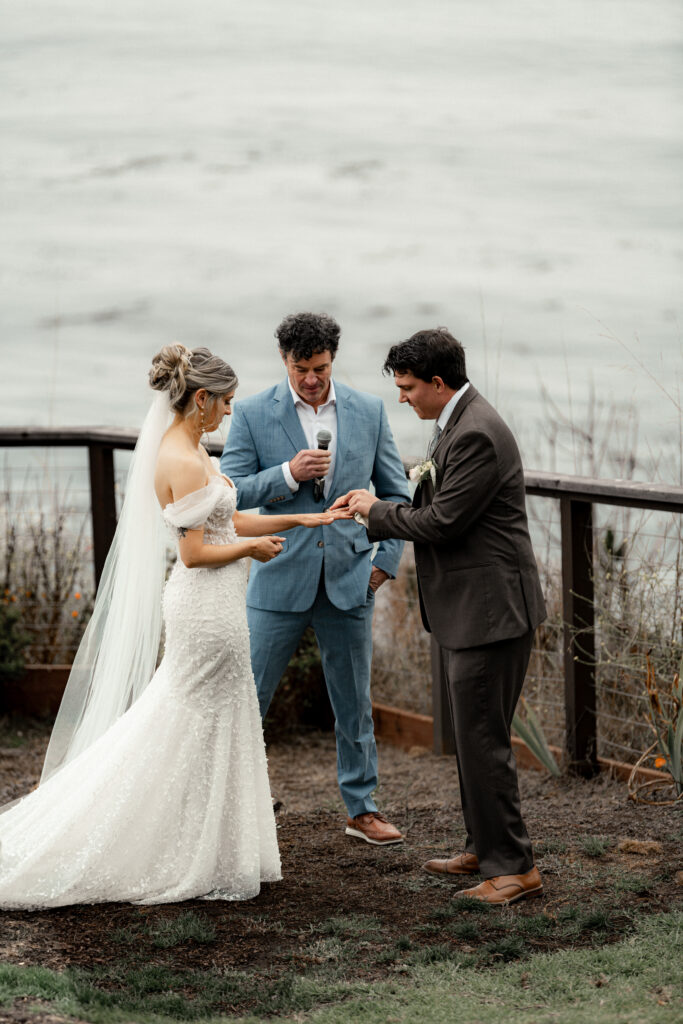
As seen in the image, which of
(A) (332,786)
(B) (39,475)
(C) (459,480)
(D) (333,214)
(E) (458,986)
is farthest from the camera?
(D) (333,214)

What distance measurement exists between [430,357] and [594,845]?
206 cm

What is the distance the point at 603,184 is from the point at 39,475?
8.51 m

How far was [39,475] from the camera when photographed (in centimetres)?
742

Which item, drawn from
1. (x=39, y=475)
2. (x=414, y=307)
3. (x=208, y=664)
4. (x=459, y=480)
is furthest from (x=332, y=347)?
(x=414, y=307)

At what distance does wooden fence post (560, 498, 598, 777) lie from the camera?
5.54 m

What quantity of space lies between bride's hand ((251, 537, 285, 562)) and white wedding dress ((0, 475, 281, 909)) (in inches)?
4.4

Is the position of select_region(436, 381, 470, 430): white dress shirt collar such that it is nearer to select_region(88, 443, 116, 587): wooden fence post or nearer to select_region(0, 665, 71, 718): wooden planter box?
select_region(88, 443, 116, 587): wooden fence post

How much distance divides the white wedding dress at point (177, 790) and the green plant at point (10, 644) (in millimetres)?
2526

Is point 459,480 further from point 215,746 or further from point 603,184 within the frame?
point 603,184

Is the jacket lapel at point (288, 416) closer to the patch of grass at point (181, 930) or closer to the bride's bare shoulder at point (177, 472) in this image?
the bride's bare shoulder at point (177, 472)

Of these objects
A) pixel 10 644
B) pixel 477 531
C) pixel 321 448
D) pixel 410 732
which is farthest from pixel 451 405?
pixel 10 644

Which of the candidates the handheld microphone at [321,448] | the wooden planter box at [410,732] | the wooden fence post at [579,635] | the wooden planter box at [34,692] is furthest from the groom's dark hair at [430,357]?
the wooden planter box at [34,692]

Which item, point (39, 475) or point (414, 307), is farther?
point (414, 307)

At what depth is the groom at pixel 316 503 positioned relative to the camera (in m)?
4.64
